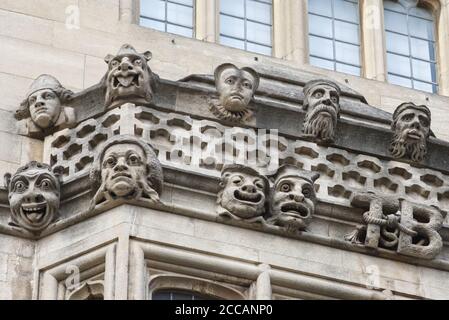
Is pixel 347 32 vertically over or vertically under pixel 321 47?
over

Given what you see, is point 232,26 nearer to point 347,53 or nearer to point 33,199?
point 347,53

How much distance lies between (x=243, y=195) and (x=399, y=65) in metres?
4.96

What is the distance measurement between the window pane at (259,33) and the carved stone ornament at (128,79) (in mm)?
3170

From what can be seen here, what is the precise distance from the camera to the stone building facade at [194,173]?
99.1 ft

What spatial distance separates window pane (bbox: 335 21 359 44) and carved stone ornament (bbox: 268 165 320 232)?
4.20 m

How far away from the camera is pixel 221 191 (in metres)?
30.8

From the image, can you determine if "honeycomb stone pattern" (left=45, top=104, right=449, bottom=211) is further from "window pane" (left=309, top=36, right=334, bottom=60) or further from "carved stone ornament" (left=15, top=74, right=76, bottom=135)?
"window pane" (left=309, top=36, right=334, bottom=60)

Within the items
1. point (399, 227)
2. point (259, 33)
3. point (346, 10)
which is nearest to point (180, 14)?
point (259, 33)

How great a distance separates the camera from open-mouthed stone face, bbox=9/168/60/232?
30.6 metres

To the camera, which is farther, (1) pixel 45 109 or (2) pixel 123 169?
(1) pixel 45 109

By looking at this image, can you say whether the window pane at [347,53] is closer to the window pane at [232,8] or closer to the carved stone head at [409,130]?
the window pane at [232,8]

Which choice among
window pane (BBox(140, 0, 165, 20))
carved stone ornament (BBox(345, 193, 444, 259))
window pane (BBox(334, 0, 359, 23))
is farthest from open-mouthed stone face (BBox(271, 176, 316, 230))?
window pane (BBox(334, 0, 359, 23))

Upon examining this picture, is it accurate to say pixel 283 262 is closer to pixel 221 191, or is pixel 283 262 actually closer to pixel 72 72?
pixel 221 191

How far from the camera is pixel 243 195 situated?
101 ft
